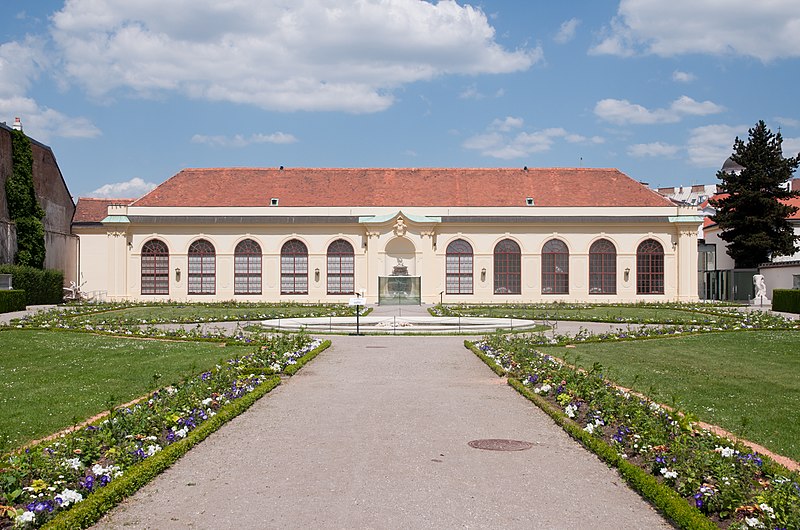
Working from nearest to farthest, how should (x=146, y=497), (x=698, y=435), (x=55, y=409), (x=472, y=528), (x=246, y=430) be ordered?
(x=472, y=528)
(x=146, y=497)
(x=698, y=435)
(x=246, y=430)
(x=55, y=409)

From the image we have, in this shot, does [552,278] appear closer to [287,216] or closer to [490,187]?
[490,187]

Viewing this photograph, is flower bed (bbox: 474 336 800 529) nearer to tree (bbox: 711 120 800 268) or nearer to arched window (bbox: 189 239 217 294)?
arched window (bbox: 189 239 217 294)

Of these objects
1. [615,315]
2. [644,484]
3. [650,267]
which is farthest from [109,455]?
[650,267]

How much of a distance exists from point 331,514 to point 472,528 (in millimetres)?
1266

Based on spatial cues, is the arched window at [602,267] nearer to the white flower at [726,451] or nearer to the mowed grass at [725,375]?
the mowed grass at [725,375]

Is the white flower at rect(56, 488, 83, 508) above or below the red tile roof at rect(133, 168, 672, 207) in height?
below

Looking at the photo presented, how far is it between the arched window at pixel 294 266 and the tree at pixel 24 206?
1418cm

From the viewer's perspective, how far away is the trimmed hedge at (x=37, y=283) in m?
40.4

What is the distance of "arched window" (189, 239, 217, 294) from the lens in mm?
47469

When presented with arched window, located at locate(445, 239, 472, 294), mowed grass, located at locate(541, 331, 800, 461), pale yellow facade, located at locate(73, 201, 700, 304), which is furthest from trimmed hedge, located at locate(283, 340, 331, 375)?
arched window, located at locate(445, 239, 472, 294)

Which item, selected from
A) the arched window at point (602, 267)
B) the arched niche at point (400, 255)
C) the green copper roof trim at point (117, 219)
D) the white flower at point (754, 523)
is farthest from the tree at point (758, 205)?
the white flower at point (754, 523)

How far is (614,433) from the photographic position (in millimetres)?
9703

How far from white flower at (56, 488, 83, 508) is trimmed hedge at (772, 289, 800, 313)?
118 feet

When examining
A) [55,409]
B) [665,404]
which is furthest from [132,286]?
[665,404]
